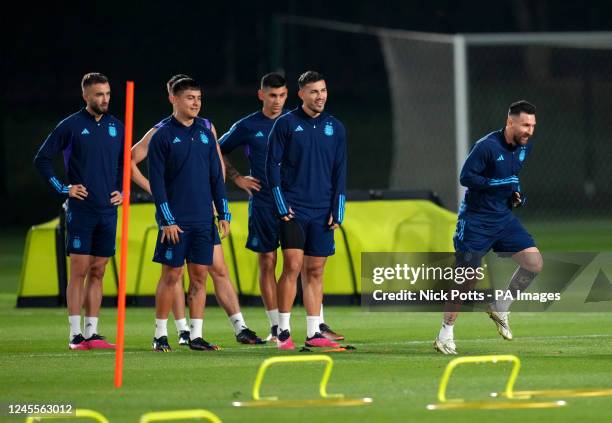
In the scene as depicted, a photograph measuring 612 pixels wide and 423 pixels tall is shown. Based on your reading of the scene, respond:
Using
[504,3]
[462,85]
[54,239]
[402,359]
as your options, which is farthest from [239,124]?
[504,3]

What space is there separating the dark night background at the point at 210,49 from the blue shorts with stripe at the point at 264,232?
3166 centimetres

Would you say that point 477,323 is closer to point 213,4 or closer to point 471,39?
point 471,39

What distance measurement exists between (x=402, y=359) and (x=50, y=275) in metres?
6.78

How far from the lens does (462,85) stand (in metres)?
22.5

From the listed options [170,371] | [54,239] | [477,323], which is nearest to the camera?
[170,371]

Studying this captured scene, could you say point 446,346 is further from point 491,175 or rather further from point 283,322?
point 491,175

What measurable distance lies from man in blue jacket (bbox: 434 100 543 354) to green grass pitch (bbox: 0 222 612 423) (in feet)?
1.29

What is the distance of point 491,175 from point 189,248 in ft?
8.75

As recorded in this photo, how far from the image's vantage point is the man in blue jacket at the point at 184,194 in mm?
14000

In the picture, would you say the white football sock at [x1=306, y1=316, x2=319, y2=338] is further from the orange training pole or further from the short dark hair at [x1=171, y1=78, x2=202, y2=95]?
the orange training pole

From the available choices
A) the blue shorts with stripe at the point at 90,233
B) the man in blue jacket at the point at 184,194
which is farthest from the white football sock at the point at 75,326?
the man in blue jacket at the point at 184,194

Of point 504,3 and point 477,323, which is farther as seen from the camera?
point 504,3

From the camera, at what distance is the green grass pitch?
10.7 m

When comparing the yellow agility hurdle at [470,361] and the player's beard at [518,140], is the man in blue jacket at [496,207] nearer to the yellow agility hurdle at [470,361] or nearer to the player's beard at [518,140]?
the player's beard at [518,140]
